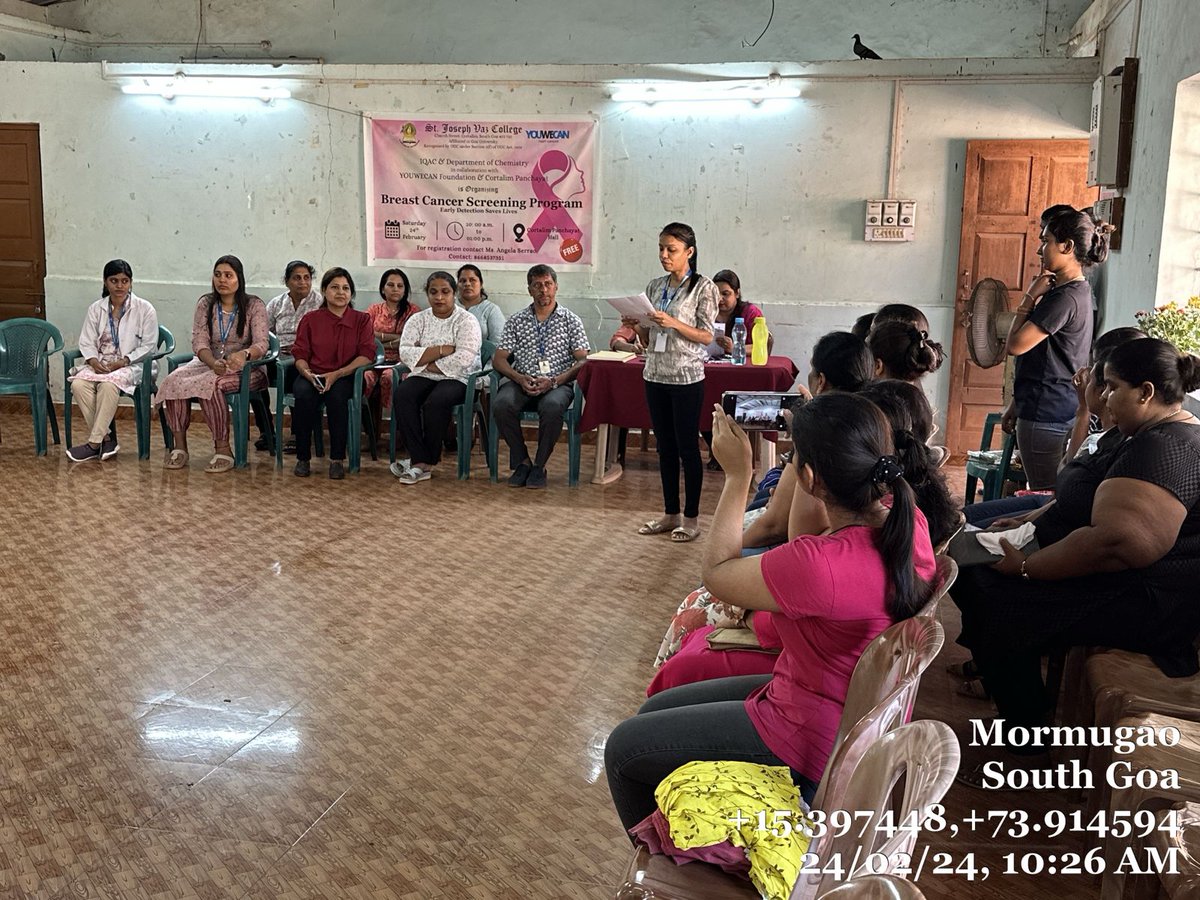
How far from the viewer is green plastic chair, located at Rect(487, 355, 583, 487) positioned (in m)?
6.38

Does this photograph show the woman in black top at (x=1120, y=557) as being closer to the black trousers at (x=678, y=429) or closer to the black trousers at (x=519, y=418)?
the black trousers at (x=678, y=429)

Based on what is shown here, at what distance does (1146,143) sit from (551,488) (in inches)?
135

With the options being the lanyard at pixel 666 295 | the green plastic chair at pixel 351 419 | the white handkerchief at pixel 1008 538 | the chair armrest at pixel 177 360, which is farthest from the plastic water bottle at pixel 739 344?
the chair armrest at pixel 177 360

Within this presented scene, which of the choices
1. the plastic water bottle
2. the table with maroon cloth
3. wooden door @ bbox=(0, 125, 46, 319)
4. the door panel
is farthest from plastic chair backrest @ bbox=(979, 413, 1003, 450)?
wooden door @ bbox=(0, 125, 46, 319)

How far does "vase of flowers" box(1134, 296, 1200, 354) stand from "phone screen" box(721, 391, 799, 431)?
4.02 feet

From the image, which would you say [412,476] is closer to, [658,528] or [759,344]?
[658,528]

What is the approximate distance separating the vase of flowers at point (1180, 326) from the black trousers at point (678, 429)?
1962 mm

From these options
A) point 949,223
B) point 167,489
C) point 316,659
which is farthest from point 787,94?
point 316,659

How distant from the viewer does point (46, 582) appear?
4.36m

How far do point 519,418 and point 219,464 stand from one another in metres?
1.80

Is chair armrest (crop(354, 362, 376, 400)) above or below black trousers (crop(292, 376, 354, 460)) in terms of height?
above

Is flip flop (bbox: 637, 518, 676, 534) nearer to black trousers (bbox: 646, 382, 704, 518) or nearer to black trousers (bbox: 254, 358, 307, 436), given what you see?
black trousers (bbox: 646, 382, 704, 518)

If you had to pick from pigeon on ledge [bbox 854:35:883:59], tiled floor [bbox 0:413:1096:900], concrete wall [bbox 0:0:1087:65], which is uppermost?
concrete wall [bbox 0:0:1087:65]
